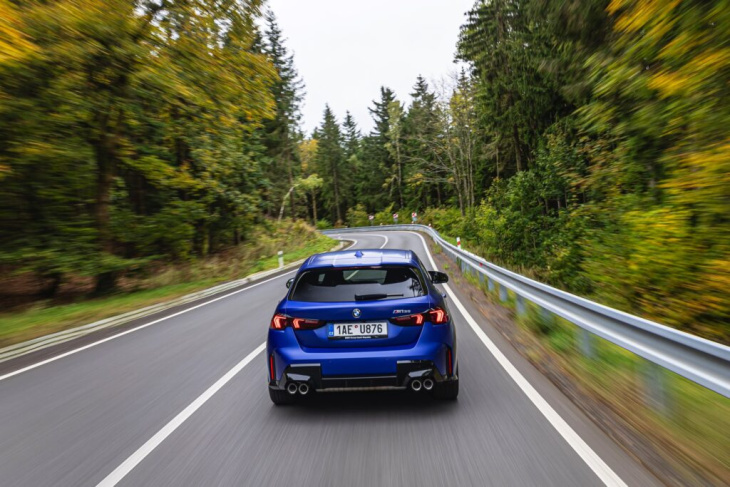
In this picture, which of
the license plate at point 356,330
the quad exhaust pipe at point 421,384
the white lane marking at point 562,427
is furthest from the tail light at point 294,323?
the white lane marking at point 562,427

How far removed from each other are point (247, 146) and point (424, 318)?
937 inches

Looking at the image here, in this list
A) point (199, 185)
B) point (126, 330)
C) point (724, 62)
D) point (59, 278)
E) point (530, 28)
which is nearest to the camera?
point (724, 62)

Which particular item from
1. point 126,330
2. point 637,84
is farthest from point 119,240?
point 637,84

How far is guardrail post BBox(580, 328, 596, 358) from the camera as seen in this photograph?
4.97 meters

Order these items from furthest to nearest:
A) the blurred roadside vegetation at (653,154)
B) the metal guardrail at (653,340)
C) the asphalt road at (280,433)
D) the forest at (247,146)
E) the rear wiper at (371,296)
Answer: the forest at (247,146), the blurred roadside vegetation at (653,154), the rear wiper at (371,296), the asphalt road at (280,433), the metal guardrail at (653,340)

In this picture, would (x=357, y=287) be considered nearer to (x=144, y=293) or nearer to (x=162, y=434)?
(x=162, y=434)

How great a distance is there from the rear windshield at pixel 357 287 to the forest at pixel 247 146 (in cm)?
431

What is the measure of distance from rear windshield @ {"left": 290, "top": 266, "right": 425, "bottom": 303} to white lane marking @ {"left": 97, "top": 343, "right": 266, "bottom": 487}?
1464mm

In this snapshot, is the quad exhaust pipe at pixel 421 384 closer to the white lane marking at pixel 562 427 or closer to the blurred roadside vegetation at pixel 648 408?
the white lane marking at pixel 562 427

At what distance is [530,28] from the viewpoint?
24500 millimetres

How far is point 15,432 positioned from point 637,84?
29.6ft

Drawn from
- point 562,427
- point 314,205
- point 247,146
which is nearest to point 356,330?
point 562,427

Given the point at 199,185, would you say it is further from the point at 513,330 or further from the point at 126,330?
the point at 513,330

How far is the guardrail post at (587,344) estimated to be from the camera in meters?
4.97
